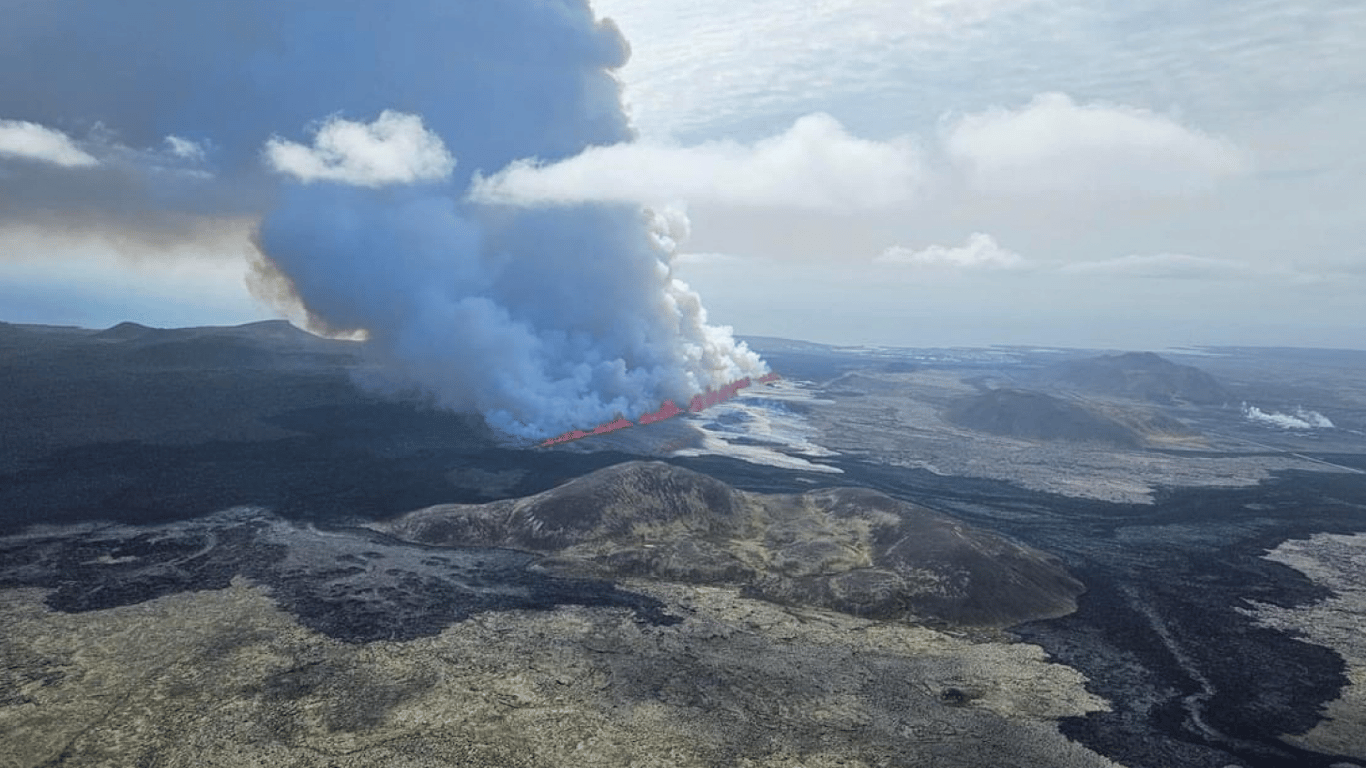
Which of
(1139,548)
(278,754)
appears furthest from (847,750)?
(1139,548)

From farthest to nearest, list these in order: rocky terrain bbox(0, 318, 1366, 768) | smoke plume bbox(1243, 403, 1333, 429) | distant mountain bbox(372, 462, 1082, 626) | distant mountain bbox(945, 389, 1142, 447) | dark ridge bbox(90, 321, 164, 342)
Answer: smoke plume bbox(1243, 403, 1333, 429) → dark ridge bbox(90, 321, 164, 342) → distant mountain bbox(945, 389, 1142, 447) → distant mountain bbox(372, 462, 1082, 626) → rocky terrain bbox(0, 318, 1366, 768)

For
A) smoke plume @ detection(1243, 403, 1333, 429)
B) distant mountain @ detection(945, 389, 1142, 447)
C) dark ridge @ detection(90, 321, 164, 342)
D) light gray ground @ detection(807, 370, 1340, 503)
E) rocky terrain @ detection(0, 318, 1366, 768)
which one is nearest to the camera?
rocky terrain @ detection(0, 318, 1366, 768)

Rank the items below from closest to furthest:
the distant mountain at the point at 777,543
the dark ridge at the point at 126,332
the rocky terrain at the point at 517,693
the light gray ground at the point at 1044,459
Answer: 1. the rocky terrain at the point at 517,693
2. the distant mountain at the point at 777,543
3. the light gray ground at the point at 1044,459
4. the dark ridge at the point at 126,332

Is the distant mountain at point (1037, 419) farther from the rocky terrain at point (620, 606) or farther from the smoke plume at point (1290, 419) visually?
the smoke plume at point (1290, 419)

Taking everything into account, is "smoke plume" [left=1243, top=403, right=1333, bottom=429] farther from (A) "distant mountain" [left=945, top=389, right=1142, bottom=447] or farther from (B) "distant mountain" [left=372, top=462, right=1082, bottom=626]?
(B) "distant mountain" [left=372, top=462, right=1082, bottom=626]

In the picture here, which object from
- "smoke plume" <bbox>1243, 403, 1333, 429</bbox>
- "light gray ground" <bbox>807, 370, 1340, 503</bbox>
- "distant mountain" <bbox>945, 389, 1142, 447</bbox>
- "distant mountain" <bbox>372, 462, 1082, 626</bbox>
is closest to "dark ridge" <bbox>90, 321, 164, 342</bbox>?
"distant mountain" <bbox>372, 462, 1082, 626</bbox>

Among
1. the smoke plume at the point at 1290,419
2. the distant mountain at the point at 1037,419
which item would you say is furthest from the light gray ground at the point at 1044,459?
the smoke plume at the point at 1290,419

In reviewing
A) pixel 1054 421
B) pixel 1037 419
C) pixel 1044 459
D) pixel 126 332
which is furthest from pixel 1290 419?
pixel 126 332

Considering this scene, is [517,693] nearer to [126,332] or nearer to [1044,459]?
[1044,459]
